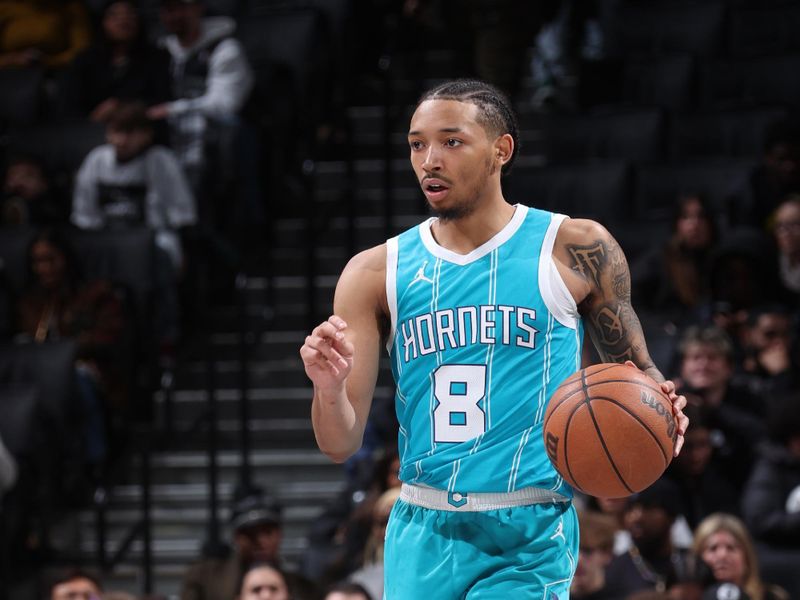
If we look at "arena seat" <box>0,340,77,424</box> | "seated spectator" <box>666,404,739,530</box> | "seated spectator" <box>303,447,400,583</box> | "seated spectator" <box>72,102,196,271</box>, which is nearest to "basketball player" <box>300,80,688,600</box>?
"seated spectator" <box>303,447,400,583</box>

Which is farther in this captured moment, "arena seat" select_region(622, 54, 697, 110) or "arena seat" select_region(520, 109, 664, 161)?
"arena seat" select_region(622, 54, 697, 110)

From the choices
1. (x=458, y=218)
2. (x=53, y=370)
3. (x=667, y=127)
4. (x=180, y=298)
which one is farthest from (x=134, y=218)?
(x=458, y=218)

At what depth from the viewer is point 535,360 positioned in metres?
3.82

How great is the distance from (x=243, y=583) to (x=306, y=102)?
376 centimetres

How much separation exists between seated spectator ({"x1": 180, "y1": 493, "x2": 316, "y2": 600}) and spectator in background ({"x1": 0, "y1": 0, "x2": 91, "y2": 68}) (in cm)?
428

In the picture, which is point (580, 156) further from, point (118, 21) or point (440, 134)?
point (440, 134)

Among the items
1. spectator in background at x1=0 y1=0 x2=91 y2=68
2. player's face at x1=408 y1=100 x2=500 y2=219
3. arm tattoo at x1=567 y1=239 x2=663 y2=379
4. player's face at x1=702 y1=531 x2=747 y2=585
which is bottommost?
player's face at x1=702 y1=531 x2=747 y2=585

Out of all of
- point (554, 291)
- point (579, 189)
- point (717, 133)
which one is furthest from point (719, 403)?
point (554, 291)

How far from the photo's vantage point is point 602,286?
154 inches

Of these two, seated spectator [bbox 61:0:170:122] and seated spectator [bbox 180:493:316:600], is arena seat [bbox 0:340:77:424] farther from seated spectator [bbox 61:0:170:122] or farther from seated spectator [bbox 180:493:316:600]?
seated spectator [bbox 61:0:170:122]

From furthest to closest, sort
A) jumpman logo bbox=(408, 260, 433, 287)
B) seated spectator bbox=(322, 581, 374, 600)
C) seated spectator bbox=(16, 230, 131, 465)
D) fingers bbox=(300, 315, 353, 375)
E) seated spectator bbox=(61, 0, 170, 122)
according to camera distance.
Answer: seated spectator bbox=(61, 0, 170, 122)
seated spectator bbox=(16, 230, 131, 465)
seated spectator bbox=(322, 581, 374, 600)
jumpman logo bbox=(408, 260, 433, 287)
fingers bbox=(300, 315, 353, 375)

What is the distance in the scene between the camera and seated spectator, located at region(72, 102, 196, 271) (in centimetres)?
880

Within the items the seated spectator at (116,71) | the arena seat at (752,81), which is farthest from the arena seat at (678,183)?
the seated spectator at (116,71)

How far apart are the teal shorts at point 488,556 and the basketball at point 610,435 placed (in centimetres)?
24
